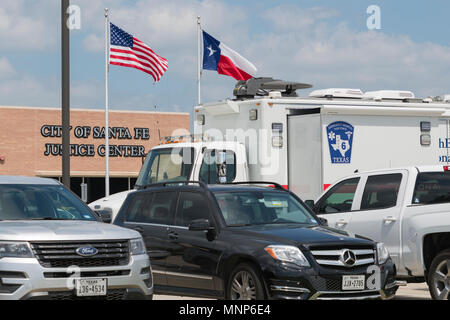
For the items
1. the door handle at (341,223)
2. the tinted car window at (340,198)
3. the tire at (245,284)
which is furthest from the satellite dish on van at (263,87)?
the tire at (245,284)

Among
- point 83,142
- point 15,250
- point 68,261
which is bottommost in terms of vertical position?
point 68,261

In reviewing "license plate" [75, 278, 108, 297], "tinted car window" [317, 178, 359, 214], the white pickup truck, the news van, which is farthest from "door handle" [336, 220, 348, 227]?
the news van

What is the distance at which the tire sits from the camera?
32.5 ft

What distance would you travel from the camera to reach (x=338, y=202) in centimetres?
1328

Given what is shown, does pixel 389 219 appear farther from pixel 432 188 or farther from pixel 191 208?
pixel 191 208

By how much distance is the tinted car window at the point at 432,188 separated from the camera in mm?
11648

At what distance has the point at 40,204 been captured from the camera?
10867 mm

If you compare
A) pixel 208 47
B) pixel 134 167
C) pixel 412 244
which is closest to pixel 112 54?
pixel 208 47

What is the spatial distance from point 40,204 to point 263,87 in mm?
9221

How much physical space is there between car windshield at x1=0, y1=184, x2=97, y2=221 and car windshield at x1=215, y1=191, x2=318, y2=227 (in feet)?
5.55

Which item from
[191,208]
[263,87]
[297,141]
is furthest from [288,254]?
[263,87]

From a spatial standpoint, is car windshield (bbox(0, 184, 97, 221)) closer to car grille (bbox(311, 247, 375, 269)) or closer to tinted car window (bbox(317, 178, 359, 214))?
car grille (bbox(311, 247, 375, 269))

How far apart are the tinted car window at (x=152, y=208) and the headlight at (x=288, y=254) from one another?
231 cm

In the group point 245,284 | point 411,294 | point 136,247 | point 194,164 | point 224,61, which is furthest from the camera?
point 224,61
